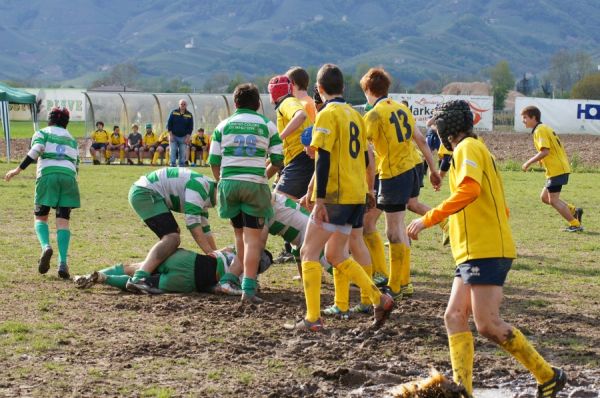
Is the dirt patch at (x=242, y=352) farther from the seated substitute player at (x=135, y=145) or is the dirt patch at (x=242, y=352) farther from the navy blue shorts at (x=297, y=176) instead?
the seated substitute player at (x=135, y=145)

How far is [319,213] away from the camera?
7.59 m

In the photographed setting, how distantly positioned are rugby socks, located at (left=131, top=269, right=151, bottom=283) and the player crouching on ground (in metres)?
0.04

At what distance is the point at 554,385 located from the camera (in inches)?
237

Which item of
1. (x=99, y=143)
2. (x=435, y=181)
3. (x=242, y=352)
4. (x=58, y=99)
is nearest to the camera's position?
(x=242, y=352)

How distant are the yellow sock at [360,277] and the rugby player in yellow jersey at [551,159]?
7197mm

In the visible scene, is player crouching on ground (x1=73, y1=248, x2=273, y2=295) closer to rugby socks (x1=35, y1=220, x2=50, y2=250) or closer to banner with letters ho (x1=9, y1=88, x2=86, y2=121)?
rugby socks (x1=35, y1=220, x2=50, y2=250)

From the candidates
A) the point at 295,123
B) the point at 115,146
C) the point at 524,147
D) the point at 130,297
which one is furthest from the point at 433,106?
the point at 130,297

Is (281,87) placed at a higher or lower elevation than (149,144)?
higher

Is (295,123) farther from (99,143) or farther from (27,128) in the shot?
(27,128)

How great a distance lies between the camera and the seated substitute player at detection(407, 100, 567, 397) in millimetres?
5883

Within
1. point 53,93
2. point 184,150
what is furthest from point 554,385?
point 53,93

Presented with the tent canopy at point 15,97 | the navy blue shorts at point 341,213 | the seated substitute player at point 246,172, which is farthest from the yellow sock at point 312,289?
the tent canopy at point 15,97

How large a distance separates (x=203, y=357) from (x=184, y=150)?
21774mm

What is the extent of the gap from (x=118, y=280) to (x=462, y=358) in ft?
14.9
